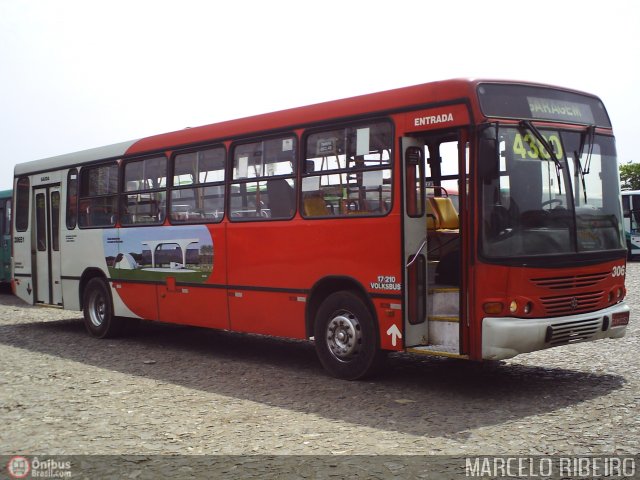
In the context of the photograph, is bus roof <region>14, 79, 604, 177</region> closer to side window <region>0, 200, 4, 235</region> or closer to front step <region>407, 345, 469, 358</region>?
front step <region>407, 345, 469, 358</region>

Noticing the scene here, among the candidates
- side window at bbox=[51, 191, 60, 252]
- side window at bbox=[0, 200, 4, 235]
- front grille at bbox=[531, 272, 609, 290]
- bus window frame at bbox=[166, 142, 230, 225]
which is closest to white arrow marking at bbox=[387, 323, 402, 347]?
front grille at bbox=[531, 272, 609, 290]

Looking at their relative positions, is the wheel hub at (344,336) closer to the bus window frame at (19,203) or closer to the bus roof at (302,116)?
the bus roof at (302,116)

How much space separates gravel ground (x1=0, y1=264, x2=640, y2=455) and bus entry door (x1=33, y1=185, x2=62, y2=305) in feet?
8.58

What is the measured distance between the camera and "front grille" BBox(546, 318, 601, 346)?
24.7 feet

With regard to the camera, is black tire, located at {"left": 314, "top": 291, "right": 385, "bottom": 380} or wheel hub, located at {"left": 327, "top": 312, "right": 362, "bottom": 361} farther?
wheel hub, located at {"left": 327, "top": 312, "right": 362, "bottom": 361}

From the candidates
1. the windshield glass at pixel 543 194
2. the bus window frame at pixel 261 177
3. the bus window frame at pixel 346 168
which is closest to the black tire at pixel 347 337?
the bus window frame at pixel 346 168

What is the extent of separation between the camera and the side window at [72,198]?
13617mm

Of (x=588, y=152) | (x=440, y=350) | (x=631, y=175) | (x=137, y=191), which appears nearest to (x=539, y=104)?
(x=588, y=152)

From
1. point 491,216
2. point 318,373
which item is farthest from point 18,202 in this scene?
point 491,216

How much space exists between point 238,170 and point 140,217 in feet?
8.34

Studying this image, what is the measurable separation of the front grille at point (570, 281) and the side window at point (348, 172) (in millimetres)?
1745

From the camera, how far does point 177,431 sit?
21.7 ft

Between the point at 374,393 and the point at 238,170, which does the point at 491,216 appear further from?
the point at 238,170

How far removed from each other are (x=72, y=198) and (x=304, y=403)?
774 centimetres
